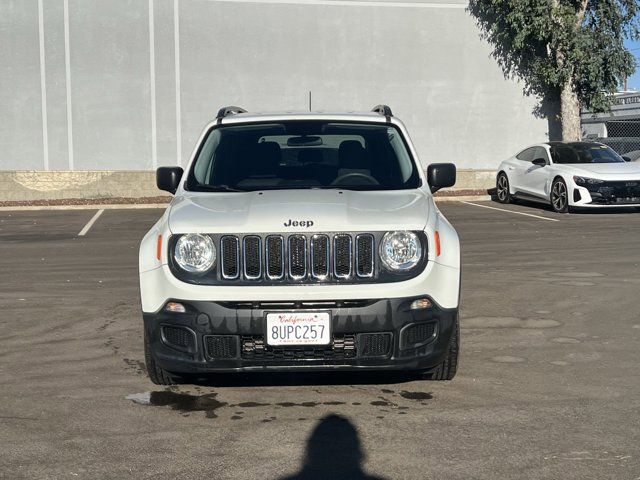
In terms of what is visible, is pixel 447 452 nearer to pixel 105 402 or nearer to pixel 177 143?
pixel 105 402

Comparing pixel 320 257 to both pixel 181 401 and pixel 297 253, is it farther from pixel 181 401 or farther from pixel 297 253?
pixel 181 401

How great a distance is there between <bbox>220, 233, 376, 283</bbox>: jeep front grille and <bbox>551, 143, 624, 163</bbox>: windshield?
1432 cm

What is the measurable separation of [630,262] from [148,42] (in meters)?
15.4

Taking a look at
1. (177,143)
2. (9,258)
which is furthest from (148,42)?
(9,258)

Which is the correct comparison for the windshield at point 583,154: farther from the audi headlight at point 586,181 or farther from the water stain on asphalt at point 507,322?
the water stain on asphalt at point 507,322

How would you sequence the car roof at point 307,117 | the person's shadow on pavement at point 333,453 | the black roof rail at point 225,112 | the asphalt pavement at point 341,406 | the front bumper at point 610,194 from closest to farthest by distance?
1. the person's shadow on pavement at point 333,453
2. the asphalt pavement at point 341,406
3. the car roof at point 307,117
4. the black roof rail at point 225,112
5. the front bumper at point 610,194

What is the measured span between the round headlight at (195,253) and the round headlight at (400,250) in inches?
39.6

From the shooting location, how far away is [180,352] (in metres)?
5.57

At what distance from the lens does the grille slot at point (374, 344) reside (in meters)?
5.45

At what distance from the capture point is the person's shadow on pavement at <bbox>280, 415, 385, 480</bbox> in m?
4.49

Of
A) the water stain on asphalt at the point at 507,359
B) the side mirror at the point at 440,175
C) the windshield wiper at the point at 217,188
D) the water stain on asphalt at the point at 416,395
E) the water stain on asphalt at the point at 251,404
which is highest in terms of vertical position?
the side mirror at the point at 440,175

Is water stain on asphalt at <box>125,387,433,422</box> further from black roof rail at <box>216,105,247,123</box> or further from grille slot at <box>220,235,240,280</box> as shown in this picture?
black roof rail at <box>216,105,247,123</box>

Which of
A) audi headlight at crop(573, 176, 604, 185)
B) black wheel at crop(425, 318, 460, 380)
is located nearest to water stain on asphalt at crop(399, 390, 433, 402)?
black wheel at crop(425, 318, 460, 380)

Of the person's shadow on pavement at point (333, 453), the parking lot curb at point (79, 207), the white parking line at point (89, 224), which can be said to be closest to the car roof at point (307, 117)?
the person's shadow on pavement at point (333, 453)
